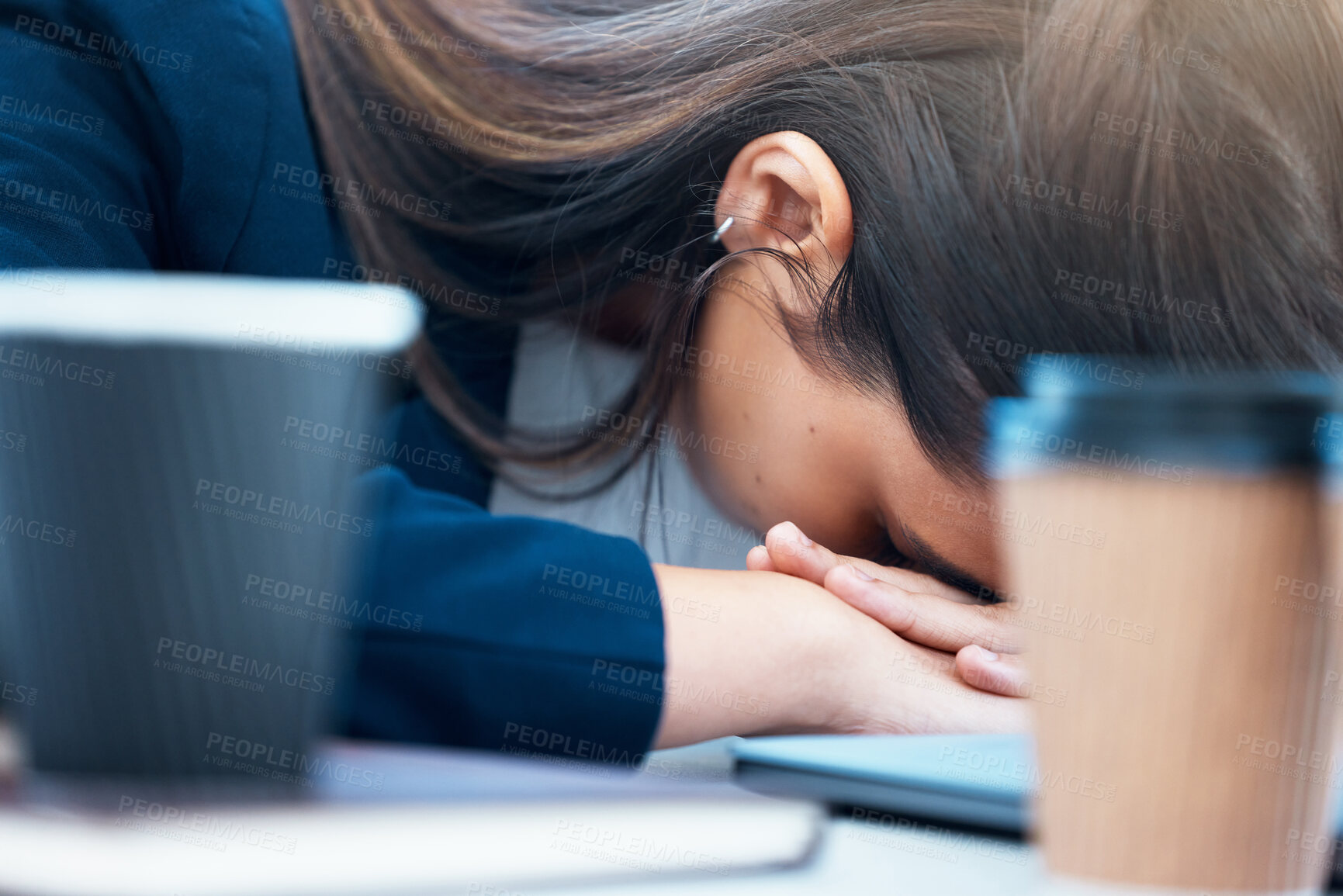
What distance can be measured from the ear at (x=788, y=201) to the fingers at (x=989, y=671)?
24 centimetres

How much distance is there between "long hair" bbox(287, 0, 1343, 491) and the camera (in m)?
0.50

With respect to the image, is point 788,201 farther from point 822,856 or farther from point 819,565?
point 822,856

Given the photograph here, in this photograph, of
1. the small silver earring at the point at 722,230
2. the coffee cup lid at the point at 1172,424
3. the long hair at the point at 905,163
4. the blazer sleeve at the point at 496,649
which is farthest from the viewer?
the small silver earring at the point at 722,230

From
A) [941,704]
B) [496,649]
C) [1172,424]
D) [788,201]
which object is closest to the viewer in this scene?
[1172,424]

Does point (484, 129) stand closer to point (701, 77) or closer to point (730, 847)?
point (701, 77)

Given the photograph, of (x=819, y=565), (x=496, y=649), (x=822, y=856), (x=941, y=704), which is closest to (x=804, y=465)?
(x=819, y=565)

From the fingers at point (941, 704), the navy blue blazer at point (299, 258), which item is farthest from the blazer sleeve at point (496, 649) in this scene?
the fingers at point (941, 704)

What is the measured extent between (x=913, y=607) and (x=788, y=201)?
26 centimetres

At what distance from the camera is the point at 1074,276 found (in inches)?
20.3

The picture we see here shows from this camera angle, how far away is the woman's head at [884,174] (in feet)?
1.65

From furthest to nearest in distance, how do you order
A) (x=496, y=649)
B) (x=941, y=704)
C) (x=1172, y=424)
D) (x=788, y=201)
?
(x=788, y=201), (x=941, y=704), (x=496, y=649), (x=1172, y=424)

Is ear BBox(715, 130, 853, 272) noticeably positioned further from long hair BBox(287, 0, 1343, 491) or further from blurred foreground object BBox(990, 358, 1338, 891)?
blurred foreground object BBox(990, 358, 1338, 891)

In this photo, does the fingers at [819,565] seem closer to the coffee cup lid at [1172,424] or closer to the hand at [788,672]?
the hand at [788,672]

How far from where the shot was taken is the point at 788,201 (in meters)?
0.60
